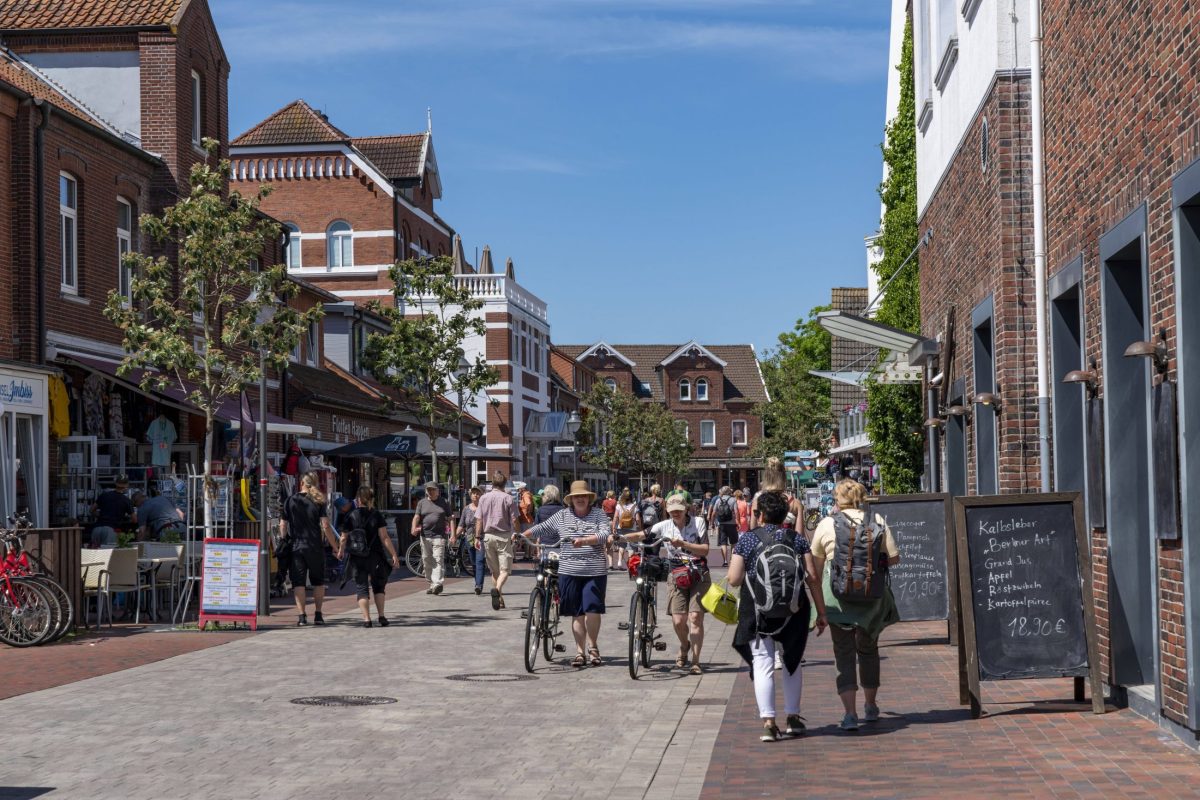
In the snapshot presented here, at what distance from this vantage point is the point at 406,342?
1441 inches

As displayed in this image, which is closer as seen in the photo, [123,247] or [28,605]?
[28,605]

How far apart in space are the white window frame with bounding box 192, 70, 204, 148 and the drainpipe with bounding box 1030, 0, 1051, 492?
19462 mm

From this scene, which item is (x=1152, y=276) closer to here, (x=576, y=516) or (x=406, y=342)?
(x=576, y=516)

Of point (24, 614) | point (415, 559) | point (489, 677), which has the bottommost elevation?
point (489, 677)

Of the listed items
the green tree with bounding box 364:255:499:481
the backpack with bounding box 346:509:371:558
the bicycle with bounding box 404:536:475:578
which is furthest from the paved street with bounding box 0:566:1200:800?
the green tree with bounding box 364:255:499:481

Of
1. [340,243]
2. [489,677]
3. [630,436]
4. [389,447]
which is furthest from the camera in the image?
[630,436]

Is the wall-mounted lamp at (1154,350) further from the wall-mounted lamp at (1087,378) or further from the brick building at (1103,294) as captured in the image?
the wall-mounted lamp at (1087,378)

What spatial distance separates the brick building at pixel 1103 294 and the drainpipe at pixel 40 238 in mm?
12707

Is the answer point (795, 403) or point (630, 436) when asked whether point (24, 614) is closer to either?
point (795, 403)

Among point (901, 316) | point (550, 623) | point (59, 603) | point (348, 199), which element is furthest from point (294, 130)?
point (550, 623)

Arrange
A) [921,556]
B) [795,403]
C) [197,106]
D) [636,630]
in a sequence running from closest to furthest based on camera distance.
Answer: [636,630], [921,556], [197,106], [795,403]

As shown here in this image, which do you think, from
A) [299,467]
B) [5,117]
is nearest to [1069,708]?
[5,117]

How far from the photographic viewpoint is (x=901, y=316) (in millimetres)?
28891

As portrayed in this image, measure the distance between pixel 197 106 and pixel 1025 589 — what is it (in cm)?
2279
